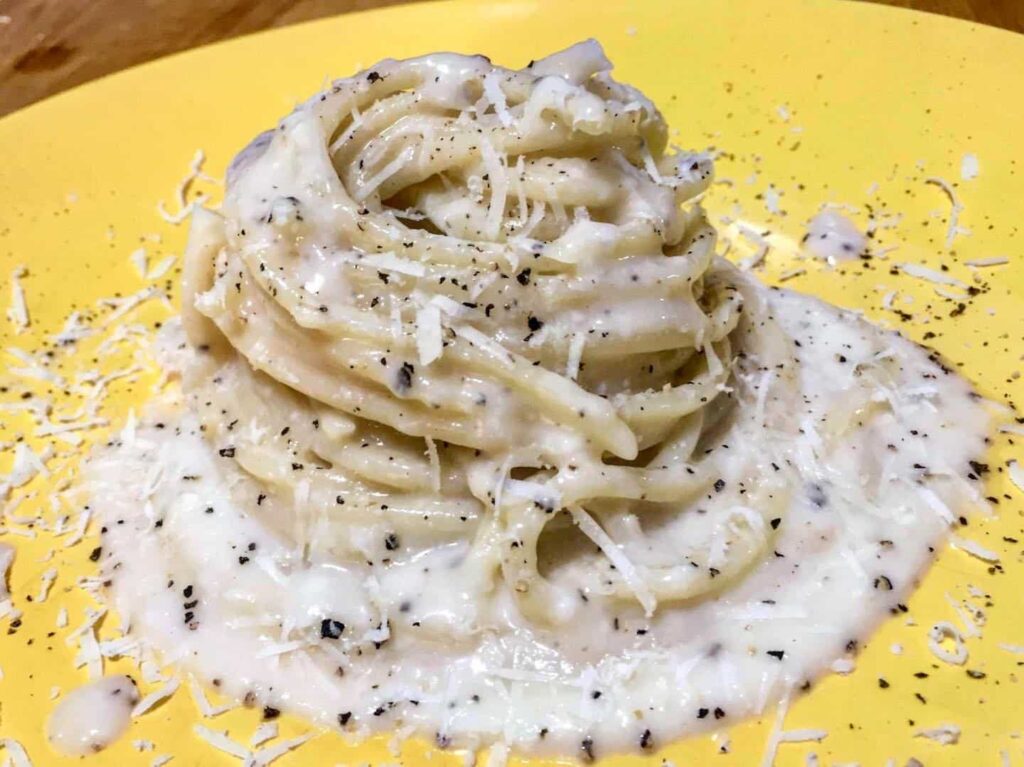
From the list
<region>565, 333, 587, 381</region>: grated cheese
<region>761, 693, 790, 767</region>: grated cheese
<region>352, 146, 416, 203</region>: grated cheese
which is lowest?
<region>761, 693, 790, 767</region>: grated cheese

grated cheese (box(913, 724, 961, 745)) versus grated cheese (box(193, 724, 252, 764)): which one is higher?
grated cheese (box(193, 724, 252, 764))

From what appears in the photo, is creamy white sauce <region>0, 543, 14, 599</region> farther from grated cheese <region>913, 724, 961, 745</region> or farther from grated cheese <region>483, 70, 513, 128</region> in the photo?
grated cheese <region>913, 724, 961, 745</region>

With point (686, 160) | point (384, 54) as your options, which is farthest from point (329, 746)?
point (384, 54)

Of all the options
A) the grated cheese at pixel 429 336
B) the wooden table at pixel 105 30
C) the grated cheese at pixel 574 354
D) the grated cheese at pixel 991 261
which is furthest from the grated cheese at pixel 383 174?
the wooden table at pixel 105 30

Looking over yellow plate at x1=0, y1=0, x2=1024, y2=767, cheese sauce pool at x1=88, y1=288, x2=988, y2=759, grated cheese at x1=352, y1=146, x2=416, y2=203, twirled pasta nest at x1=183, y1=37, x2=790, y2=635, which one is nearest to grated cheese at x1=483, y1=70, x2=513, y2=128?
twirled pasta nest at x1=183, y1=37, x2=790, y2=635

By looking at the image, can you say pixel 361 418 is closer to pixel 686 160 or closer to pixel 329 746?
pixel 329 746

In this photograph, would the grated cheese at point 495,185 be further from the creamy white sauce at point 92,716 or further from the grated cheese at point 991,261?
the grated cheese at point 991,261
